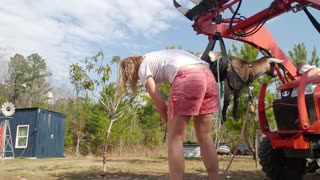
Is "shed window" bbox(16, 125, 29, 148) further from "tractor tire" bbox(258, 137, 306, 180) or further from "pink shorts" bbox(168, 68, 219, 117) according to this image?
"pink shorts" bbox(168, 68, 219, 117)

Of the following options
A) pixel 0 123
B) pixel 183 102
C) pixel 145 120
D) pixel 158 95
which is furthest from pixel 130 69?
pixel 145 120

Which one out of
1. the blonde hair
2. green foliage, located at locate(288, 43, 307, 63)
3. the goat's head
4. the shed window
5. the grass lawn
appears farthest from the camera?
the shed window

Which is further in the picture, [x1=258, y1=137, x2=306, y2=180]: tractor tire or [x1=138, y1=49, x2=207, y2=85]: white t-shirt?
[x1=258, y1=137, x2=306, y2=180]: tractor tire

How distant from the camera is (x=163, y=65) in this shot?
11.0ft

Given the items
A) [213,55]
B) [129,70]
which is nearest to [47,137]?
[213,55]

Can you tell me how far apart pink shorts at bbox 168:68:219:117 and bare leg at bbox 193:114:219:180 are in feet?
0.28

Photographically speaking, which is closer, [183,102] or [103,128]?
[183,102]

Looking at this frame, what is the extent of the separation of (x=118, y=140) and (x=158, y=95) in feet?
69.7

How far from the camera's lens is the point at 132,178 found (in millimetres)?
6660

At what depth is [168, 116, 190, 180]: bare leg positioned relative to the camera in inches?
121

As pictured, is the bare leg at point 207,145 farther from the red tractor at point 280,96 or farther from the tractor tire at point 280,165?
the tractor tire at point 280,165

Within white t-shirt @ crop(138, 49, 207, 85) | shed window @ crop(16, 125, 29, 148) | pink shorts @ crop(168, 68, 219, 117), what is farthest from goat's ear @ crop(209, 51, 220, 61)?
shed window @ crop(16, 125, 29, 148)

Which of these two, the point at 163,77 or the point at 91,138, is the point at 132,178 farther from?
the point at 91,138

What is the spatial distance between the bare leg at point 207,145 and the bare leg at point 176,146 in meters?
0.20
